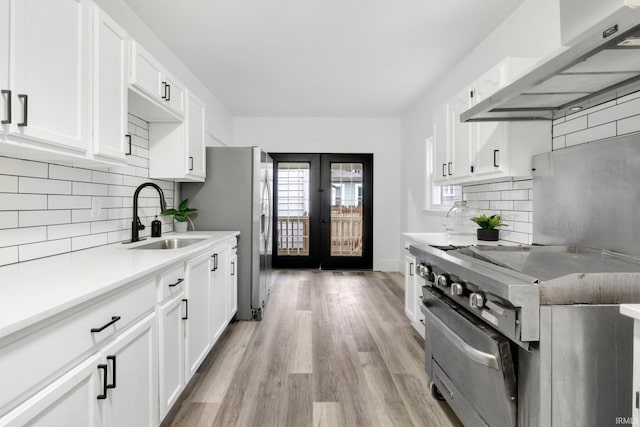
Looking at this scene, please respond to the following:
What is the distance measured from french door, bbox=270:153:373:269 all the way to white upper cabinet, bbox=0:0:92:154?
414 cm

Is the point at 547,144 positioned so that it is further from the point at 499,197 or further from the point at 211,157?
the point at 211,157

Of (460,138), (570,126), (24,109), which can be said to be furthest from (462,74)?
(24,109)

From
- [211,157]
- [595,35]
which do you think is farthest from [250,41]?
[595,35]

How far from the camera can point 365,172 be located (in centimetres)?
563

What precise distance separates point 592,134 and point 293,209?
4.35 metres

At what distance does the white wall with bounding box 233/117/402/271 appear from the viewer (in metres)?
5.55

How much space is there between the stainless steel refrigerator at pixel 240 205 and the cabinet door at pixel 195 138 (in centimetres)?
21

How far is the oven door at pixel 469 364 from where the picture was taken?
1.18 metres

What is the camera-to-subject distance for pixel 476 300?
128cm

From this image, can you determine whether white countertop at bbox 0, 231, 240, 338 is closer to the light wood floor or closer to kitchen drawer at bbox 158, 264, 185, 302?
kitchen drawer at bbox 158, 264, 185, 302

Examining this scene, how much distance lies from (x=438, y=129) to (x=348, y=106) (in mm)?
2150

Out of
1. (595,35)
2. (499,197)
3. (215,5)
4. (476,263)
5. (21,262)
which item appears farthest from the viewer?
(499,197)

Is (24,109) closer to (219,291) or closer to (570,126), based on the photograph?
(219,291)

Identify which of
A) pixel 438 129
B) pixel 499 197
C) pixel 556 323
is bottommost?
pixel 556 323
